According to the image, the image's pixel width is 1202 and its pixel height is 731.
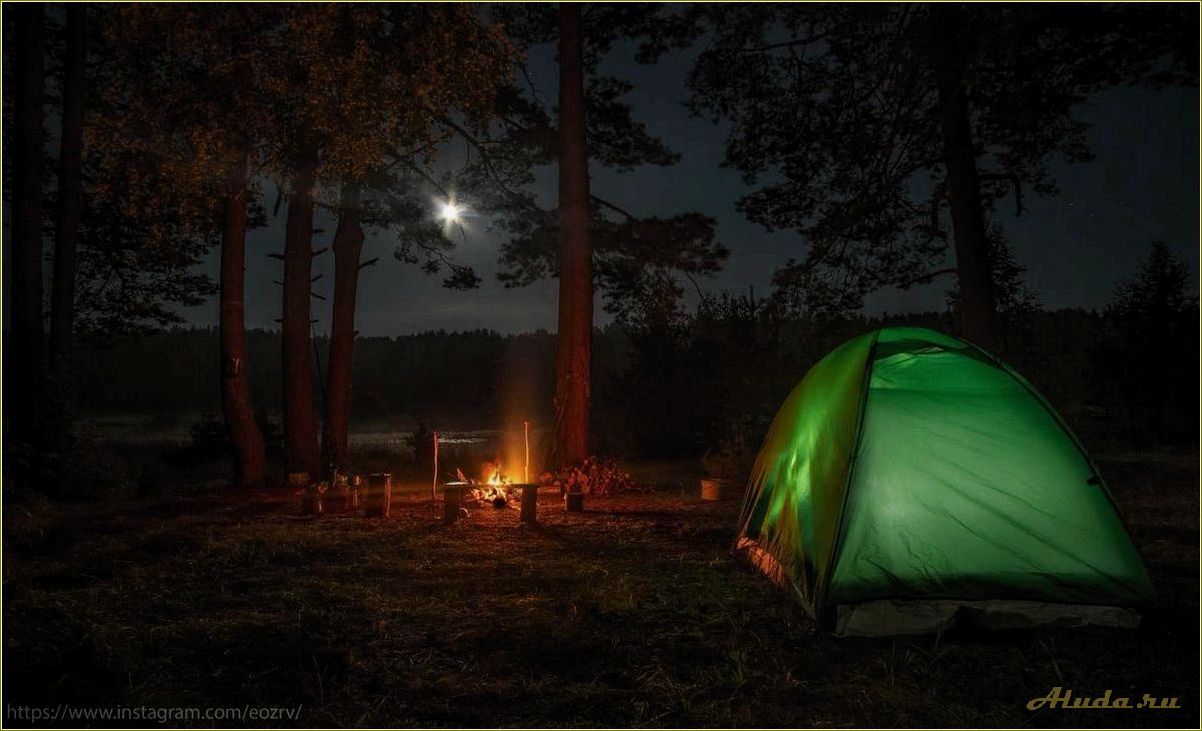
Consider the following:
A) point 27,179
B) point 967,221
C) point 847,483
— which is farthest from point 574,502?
point 27,179

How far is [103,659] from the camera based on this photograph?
4773mm

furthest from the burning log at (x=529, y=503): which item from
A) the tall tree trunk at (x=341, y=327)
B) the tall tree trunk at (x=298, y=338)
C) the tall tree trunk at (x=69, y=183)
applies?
the tall tree trunk at (x=69, y=183)

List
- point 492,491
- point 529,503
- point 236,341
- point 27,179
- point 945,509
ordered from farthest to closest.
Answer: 1. point 236,341
2. point 27,179
3. point 492,491
4. point 529,503
5. point 945,509

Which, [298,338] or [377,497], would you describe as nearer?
[377,497]

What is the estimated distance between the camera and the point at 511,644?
17.2 ft

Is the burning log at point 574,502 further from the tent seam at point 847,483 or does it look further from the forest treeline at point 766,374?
the tent seam at point 847,483

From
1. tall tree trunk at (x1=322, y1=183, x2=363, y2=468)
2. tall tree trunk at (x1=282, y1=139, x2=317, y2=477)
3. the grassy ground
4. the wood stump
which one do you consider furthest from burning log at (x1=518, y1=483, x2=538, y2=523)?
tall tree trunk at (x1=322, y1=183, x2=363, y2=468)

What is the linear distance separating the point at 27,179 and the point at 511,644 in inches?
528

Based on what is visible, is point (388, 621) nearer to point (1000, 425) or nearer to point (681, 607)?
point (681, 607)

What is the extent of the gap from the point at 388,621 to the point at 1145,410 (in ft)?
83.3

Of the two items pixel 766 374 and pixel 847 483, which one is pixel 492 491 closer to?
pixel 847 483

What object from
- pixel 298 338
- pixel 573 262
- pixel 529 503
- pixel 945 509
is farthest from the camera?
pixel 298 338

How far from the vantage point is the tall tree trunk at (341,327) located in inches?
655

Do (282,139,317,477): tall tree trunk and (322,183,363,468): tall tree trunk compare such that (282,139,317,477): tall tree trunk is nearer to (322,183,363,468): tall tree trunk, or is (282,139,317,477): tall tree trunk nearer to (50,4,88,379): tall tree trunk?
(322,183,363,468): tall tree trunk
